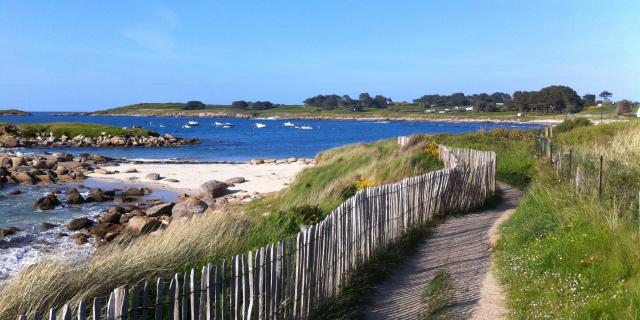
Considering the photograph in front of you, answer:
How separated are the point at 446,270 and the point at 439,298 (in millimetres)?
1591

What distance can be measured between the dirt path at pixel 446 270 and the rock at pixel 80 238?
10139mm

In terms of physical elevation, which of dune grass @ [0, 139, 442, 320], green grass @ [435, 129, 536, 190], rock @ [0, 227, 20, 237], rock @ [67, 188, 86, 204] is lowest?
rock @ [67, 188, 86, 204]

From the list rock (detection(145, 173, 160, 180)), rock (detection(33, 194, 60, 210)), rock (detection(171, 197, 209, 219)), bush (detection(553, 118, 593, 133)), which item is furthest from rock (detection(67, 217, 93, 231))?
bush (detection(553, 118, 593, 133))

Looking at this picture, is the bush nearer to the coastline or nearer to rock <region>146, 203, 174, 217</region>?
the coastline

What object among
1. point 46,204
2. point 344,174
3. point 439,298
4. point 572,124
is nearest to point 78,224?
point 46,204

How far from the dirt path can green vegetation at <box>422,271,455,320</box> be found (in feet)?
0.23

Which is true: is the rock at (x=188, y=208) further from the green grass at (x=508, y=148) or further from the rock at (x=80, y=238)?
the green grass at (x=508, y=148)

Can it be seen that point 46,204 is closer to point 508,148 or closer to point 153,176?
point 153,176

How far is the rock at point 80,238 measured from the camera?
59.3 ft

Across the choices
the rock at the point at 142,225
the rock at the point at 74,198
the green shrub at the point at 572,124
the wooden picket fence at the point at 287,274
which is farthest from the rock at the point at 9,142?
the wooden picket fence at the point at 287,274

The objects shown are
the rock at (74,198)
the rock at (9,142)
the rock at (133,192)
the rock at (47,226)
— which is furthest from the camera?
the rock at (9,142)

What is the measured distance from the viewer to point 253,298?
6.17 metres

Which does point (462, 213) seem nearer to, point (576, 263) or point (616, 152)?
point (616, 152)

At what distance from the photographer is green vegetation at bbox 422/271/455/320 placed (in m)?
7.79
